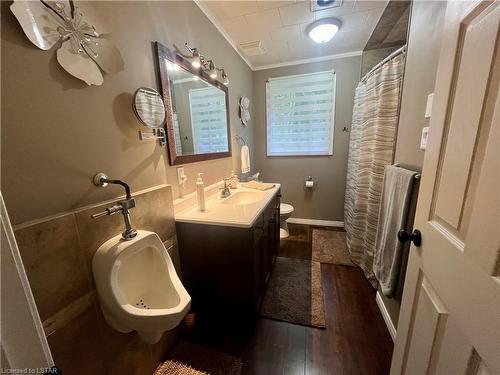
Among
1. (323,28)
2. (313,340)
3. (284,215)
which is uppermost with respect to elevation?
(323,28)

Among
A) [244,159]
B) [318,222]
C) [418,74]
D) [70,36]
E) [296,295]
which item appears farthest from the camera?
[318,222]

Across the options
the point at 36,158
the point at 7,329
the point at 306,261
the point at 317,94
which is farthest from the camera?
the point at 317,94

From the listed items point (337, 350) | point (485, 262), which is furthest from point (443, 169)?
point (337, 350)

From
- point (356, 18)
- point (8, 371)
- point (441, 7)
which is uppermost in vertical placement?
point (356, 18)

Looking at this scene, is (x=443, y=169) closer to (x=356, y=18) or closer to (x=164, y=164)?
(x=164, y=164)

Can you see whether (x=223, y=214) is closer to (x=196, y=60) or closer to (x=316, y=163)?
(x=196, y=60)

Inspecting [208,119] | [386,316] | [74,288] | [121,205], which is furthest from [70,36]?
[386,316]

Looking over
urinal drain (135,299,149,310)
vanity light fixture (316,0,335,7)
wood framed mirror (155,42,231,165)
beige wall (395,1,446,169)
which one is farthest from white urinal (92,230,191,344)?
vanity light fixture (316,0,335,7)

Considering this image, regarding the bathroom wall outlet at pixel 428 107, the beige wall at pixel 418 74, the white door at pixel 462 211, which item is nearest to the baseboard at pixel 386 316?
the white door at pixel 462 211

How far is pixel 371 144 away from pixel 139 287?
204 cm

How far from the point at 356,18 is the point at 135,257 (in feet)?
8.48

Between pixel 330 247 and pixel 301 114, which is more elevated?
pixel 301 114

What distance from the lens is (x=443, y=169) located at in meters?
0.61

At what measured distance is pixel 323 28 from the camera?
73.0 inches
